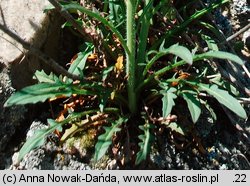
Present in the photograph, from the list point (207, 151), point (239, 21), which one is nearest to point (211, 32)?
point (239, 21)

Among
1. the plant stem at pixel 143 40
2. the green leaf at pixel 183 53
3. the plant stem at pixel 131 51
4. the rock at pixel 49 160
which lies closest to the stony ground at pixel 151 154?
the rock at pixel 49 160

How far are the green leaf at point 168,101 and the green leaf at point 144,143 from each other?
13 cm

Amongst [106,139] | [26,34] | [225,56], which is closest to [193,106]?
[225,56]

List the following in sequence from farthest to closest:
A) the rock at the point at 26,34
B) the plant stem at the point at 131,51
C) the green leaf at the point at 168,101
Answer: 1. the rock at the point at 26,34
2. the plant stem at the point at 131,51
3. the green leaf at the point at 168,101

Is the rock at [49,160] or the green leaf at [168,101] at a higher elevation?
the green leaf at [168,101]

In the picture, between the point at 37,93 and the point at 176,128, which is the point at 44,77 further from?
the point at 176,128

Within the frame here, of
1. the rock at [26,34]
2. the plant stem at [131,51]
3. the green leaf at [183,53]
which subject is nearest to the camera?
the green leaf at [183,53]

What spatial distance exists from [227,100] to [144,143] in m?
0.37

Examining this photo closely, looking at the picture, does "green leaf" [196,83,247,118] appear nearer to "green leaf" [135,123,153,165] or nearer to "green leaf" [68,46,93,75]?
"green leaf" [135,123,153,165]

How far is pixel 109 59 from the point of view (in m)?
2.14

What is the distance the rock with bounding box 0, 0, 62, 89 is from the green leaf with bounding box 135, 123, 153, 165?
2.08 ft

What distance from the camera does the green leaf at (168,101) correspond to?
1709 millimetres

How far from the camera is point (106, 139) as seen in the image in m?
1.73

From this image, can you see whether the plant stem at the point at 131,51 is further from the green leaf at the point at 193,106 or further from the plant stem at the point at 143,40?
the green leaf at the point at 193,106
